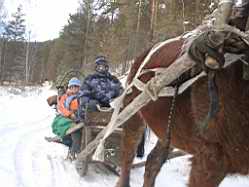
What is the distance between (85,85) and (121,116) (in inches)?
110

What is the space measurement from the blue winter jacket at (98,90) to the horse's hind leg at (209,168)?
142 inches

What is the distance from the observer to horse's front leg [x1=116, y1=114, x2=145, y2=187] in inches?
217

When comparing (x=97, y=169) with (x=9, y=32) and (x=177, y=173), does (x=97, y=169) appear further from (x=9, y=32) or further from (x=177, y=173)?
(x=9, y=32)

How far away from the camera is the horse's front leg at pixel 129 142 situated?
18.1ft

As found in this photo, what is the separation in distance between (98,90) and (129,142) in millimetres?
1515

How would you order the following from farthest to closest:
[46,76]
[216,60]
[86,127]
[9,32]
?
[46,76]
[9,32]
[86,127]
[216,60]

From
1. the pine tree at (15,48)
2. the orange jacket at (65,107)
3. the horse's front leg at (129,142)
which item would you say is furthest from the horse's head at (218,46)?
the pine tree at (15,48)

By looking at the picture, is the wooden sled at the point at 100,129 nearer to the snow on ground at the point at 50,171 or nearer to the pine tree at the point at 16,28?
the snow on ground at the point at 50,171

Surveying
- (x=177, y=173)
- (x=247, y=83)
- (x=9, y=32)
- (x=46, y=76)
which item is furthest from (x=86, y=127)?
(x=46, y=76)

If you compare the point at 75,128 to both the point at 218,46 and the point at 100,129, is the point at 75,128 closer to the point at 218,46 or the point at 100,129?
the point at 100,129

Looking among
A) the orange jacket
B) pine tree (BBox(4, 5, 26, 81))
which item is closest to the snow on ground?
the orange jacket

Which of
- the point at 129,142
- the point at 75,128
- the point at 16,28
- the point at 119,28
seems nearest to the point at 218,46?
the point at 129,142

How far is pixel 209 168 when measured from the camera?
3.18 m

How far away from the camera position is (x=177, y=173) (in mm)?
7117
